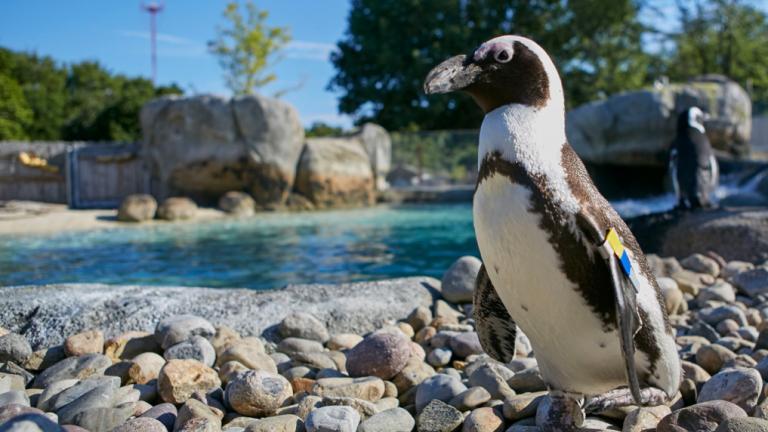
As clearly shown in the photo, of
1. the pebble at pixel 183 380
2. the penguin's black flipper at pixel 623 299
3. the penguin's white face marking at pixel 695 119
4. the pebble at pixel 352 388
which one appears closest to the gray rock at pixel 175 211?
the penguin's white face marking at pixel 695 119

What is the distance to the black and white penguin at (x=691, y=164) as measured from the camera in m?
6.70

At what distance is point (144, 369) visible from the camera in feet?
8.97

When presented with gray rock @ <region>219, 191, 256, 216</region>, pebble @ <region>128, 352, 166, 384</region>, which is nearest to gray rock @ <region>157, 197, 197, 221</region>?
gray rock @ <region>219, 191, 256, 216</region>

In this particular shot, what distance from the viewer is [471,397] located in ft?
7.70

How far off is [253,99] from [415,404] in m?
11.4

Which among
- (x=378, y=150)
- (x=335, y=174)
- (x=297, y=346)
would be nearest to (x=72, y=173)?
(x=335, y=174)

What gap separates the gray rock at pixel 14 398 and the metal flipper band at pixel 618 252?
202 centimetres

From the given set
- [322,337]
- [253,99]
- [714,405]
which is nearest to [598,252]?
[714,405]

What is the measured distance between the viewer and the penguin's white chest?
167cm

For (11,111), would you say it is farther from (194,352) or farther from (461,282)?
(194,352)

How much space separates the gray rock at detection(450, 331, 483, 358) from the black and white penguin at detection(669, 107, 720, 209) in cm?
450

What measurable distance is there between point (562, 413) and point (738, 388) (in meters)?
0.72

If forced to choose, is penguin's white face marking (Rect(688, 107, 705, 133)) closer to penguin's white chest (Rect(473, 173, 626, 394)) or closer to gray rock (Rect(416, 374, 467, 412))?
gray rock (Rect(416, 374, 467, 412))

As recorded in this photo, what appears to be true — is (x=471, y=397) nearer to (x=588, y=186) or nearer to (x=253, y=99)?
(x=588, y=186)
